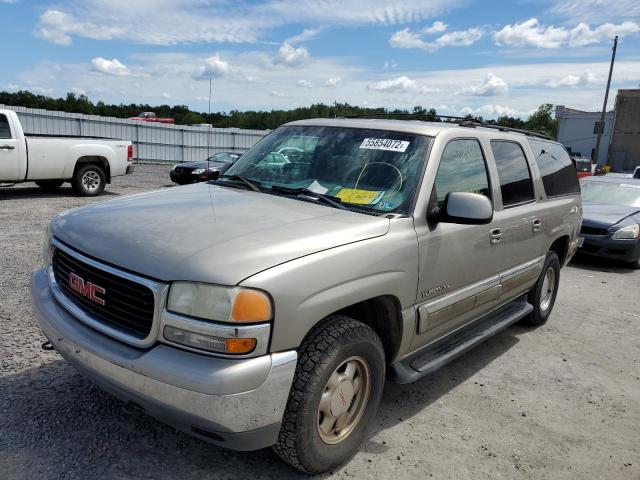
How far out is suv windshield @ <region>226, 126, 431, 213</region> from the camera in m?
3.26

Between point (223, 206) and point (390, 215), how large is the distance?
0.98 m

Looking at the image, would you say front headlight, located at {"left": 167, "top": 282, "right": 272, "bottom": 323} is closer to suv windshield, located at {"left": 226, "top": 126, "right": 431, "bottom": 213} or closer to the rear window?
suv windshield, located at {"left": 226, "top": 126, "right": 431, "bottom": 213}

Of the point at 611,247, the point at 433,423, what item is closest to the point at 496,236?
the point at 433,423

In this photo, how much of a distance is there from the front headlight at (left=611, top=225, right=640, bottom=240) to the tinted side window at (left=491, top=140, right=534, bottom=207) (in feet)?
15.7

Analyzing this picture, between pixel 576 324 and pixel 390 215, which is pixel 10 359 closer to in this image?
pixel 390 215

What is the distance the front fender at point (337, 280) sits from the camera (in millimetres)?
2318

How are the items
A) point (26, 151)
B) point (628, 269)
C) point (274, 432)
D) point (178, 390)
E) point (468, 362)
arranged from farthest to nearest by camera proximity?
point (26, 151) → point (628, 269) → point (468, 362) → point (274, 432) → point (178, 390)

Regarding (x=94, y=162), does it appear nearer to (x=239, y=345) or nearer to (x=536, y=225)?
(x=536, y=225)

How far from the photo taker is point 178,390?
2205mm

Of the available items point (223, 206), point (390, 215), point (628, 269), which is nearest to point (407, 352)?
point (390, 215)

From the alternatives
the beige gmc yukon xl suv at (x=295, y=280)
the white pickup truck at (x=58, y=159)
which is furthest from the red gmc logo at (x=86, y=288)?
the white pickup truck at (x=58, y=159)

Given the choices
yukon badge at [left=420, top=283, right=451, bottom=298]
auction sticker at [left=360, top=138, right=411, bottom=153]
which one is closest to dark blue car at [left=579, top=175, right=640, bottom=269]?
yukon badge at [left=420, top=283, right=451, bottom=298]

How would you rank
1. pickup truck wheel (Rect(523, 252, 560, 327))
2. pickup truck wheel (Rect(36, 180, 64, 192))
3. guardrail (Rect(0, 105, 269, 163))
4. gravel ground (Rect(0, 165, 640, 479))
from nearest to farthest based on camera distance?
gravel ground (Rect(0, 165, 640, 479)), pickup truck wheel (Rect(523, 252, 560, 327)), pickup truck wheel (Rect(36, 180, 64, 192)), guardrail (Rect(0, 105, 269, 163))

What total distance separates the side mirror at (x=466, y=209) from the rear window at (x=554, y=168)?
2.06 meters
